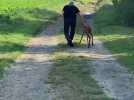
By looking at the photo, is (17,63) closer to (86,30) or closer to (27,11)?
(86,30)

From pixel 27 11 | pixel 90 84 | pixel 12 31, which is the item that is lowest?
pixel 27 11

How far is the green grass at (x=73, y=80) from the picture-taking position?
44.7 feet

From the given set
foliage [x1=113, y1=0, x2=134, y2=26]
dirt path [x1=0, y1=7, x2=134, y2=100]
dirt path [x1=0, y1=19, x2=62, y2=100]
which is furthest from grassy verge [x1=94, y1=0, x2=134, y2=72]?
dirt path [x1=0, y1=19, x2=62, y2=100]

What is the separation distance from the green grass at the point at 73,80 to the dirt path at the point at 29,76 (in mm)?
295

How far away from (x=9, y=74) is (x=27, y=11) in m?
27.8

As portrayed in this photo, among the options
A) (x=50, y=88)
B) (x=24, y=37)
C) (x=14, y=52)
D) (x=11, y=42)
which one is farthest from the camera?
(x=24, y=37)

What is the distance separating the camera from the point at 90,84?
49.5 feet

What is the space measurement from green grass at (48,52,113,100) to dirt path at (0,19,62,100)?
295mm

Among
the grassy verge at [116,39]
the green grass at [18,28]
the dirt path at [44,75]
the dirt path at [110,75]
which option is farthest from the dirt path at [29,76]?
the grassy verge at [116,39]

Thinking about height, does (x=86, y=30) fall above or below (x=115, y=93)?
→ below

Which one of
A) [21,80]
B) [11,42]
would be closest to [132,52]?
[11,42]

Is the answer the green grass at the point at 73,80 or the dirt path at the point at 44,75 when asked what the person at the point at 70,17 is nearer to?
the dirt path at the point at 44,75

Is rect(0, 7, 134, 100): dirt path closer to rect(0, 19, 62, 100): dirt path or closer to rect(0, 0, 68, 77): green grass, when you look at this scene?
rect(0, 19, 62, 100): dirt path

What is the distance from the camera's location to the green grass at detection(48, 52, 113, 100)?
1362 cm
